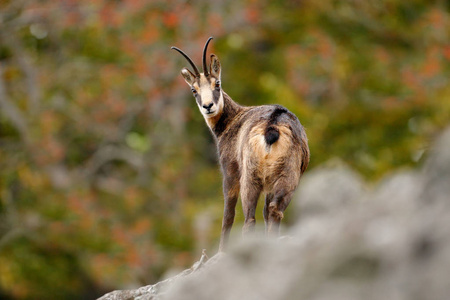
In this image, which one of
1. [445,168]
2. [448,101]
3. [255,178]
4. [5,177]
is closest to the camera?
[445,168]

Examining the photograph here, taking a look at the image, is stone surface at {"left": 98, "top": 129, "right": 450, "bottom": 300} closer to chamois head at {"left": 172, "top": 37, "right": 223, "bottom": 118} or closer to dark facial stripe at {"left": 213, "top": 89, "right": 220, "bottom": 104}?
chamois head at {"left": 172, "top": 37, "right": 223, "bottom": 118}

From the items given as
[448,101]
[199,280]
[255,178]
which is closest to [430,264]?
[199,280]

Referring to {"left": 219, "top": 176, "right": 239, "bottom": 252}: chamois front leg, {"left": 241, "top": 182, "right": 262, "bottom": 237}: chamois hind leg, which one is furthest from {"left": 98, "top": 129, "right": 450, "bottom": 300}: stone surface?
{"left": 219, "top": 176, "right": 239, "bottom": 252}: chamois front leg

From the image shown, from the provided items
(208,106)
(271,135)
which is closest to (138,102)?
(208,106)

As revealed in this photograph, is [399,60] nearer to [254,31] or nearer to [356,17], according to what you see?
[356,17]

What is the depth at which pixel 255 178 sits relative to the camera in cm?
728

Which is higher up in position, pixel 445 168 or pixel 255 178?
pixel 255 178

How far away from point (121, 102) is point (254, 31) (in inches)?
193

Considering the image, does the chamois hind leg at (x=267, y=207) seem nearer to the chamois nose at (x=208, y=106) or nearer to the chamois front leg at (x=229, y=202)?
the chamois front leg at (x=229, y=202)

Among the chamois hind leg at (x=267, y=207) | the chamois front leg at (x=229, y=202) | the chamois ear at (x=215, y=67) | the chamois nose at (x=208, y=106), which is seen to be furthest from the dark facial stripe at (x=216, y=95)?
the chamois hind leg at (x=267, y=207)

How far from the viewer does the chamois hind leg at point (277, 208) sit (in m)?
7.02

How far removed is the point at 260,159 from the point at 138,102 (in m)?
19.2

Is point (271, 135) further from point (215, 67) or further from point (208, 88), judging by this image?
point (215, 67)

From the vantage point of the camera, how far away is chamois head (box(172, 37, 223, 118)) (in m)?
8.47
